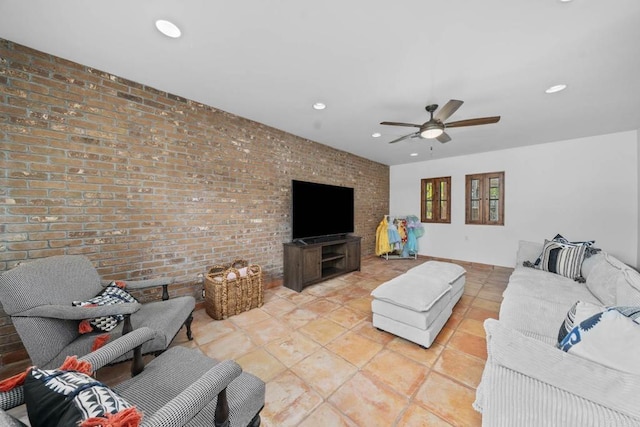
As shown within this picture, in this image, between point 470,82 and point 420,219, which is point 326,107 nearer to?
point 470,82

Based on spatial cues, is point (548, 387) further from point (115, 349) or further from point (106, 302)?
point (106, 302)

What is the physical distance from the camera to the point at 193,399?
2.59ft

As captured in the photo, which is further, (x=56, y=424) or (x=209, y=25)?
(x=209, y=25)

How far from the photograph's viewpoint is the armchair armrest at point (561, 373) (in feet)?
2.61

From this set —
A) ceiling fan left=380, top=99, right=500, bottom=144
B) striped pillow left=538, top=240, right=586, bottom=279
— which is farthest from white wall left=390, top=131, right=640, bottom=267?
ceiling fan left=380, top=99, right=500, bottom=144

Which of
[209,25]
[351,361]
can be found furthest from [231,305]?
[209,25]

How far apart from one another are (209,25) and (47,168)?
182cm

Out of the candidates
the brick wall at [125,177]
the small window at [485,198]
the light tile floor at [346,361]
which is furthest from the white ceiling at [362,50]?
the light tile floor at [346,361]

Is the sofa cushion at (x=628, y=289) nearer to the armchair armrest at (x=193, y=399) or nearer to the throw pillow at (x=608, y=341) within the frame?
the throw pillow at (x=608, y=341)

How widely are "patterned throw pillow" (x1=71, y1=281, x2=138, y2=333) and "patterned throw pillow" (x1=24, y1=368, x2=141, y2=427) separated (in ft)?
3.09

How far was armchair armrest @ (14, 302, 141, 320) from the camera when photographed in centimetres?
131

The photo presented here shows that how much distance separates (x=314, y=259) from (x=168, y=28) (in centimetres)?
302

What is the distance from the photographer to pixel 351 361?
6.09ft

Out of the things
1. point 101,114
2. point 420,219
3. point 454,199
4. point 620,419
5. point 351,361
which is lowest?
point 351,361
